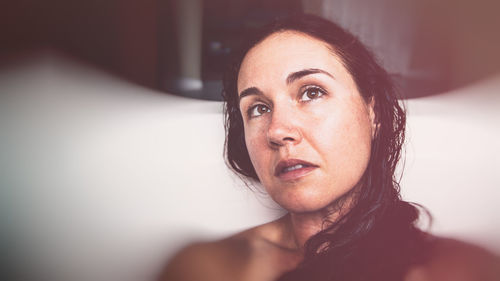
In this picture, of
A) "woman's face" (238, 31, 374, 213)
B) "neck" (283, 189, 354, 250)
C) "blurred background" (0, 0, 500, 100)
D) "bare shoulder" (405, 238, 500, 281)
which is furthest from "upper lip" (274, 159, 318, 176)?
"bare shoulder" (405, 238, 500, 281)

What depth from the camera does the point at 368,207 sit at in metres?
0.84

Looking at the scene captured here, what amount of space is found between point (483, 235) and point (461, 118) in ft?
0.85

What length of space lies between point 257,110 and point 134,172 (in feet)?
1.02

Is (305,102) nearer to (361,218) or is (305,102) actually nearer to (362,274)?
(361,218)

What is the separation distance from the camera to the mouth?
0.81m

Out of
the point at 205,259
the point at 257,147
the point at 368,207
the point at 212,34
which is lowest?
the point at 205,259

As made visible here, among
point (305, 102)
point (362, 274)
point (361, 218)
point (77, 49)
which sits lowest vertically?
point (362, 274)

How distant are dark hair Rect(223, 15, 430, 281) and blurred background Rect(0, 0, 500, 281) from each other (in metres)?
0.03

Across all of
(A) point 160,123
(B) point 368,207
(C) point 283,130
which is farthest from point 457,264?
(A) point 160,123

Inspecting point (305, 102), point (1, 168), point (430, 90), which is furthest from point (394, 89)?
point (1, 168)

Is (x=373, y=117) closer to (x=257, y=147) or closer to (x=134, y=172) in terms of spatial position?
(x=257, y=147)

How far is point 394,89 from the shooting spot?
2.86ft

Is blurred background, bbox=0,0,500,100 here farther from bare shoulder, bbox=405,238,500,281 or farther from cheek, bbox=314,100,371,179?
bare shoulder, bbox=405,238,500,281

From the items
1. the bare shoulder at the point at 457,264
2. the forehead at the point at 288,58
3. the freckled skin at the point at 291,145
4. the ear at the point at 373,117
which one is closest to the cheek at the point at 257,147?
the freckled skin at the point at 291,145
